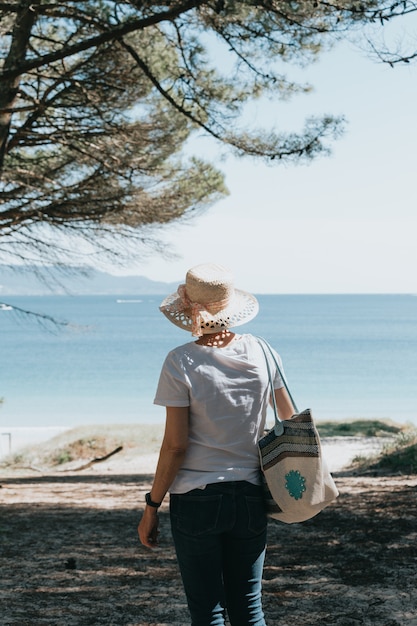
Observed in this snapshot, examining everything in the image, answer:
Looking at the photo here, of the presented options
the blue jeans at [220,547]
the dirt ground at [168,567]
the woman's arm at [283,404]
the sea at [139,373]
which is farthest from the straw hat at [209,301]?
the sea at [139,373]

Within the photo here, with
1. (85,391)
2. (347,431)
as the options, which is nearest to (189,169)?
(347,431)

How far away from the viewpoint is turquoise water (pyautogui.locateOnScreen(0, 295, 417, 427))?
124 feet

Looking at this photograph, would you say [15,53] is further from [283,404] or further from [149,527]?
[149,527]

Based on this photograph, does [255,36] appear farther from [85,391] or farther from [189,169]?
[85,391]

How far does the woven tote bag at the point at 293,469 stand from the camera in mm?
2340

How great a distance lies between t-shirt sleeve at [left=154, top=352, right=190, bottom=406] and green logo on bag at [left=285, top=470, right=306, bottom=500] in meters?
0.38

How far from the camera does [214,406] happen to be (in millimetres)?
2318

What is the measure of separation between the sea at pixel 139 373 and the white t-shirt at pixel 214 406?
9397mm

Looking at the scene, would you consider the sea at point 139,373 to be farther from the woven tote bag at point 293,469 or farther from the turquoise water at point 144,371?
the woven tote bag at point 293,469

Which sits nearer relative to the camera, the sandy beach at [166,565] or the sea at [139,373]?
the sandy beach at [166,565]

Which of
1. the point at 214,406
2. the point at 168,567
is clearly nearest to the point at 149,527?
the point at 214,406

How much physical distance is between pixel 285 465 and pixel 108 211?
304 inches

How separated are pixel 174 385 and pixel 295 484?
477mm

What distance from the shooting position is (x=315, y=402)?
1606 inches
